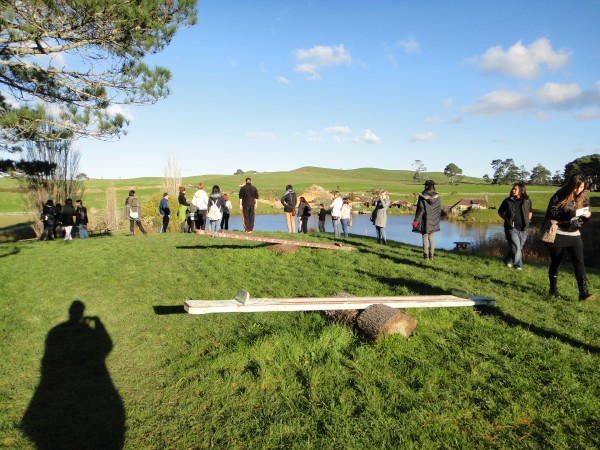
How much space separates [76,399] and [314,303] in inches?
129

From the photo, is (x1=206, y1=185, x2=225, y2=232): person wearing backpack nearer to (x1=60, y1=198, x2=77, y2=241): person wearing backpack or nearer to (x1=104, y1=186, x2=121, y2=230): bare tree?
(x1=60, y1=198, x2=77, y2=241): person wearing backpack

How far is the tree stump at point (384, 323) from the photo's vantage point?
5.30 meters

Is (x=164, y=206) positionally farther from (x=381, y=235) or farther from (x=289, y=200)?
(x=381, y=235)

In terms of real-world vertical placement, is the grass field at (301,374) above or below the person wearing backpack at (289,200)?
below

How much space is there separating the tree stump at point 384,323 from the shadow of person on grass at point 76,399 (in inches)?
128

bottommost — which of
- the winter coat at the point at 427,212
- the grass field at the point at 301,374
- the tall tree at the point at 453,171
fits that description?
the grass field at the point at 301,374

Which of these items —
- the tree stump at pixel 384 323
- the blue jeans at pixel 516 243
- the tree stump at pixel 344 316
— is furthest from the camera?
the blue jeans at pixel 516 243

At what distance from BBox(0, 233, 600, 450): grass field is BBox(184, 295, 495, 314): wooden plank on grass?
0.75ft

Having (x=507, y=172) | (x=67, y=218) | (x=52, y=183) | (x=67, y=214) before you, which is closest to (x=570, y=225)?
(x=67, y=214)

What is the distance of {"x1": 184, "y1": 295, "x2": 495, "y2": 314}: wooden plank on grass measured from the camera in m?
5.14

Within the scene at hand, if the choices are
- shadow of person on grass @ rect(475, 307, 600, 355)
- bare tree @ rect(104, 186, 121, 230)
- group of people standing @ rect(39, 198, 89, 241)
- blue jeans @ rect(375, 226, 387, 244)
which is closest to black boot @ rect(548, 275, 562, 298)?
shadow of person on grass @ rect(475, 307, 600, 355)

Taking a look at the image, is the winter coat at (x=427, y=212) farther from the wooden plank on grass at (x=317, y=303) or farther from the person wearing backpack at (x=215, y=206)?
the person wearing backpack at (x=215, y=206)

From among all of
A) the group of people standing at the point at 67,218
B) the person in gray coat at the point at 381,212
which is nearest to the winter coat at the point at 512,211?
the person in gray coat at the point at 381,212

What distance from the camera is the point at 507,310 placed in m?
6.43
